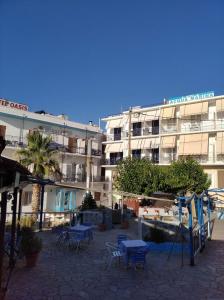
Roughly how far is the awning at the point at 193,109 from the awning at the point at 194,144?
2.84m

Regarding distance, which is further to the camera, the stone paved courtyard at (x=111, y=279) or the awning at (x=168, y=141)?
the awning at (x=168, y=141)

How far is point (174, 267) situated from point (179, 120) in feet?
110

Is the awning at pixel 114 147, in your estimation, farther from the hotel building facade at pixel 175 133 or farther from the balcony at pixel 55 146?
the balcony at pixel 55 146

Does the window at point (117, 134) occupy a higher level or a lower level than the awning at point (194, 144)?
higher

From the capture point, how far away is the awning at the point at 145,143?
4407cm

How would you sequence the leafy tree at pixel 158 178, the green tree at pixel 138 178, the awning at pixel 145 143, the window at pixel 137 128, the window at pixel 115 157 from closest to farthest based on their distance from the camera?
1. the green tree at pixel 138 178
2. the leafy tree at pixel 158 178
3. the awning at pixel 145 143
4. the window at pixel 137 128
5. the window at pixel 115 157

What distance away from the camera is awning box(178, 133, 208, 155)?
128 feet

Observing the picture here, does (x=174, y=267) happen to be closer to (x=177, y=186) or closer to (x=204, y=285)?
(x=204, y=285)

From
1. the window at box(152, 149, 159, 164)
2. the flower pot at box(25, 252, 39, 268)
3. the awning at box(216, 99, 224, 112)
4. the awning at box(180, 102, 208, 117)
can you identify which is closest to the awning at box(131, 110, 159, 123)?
A: the awning at box(180, 102, 208, 117)

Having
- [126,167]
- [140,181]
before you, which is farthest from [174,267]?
[126,167]

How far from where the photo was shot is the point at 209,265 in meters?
11.5

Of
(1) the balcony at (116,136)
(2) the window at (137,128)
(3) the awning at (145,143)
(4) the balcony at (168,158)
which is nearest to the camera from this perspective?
(4) the balcony at (168,158)

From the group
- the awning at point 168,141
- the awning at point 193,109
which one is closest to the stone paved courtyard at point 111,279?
the awning at point 193,109

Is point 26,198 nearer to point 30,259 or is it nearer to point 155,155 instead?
point 155,155
